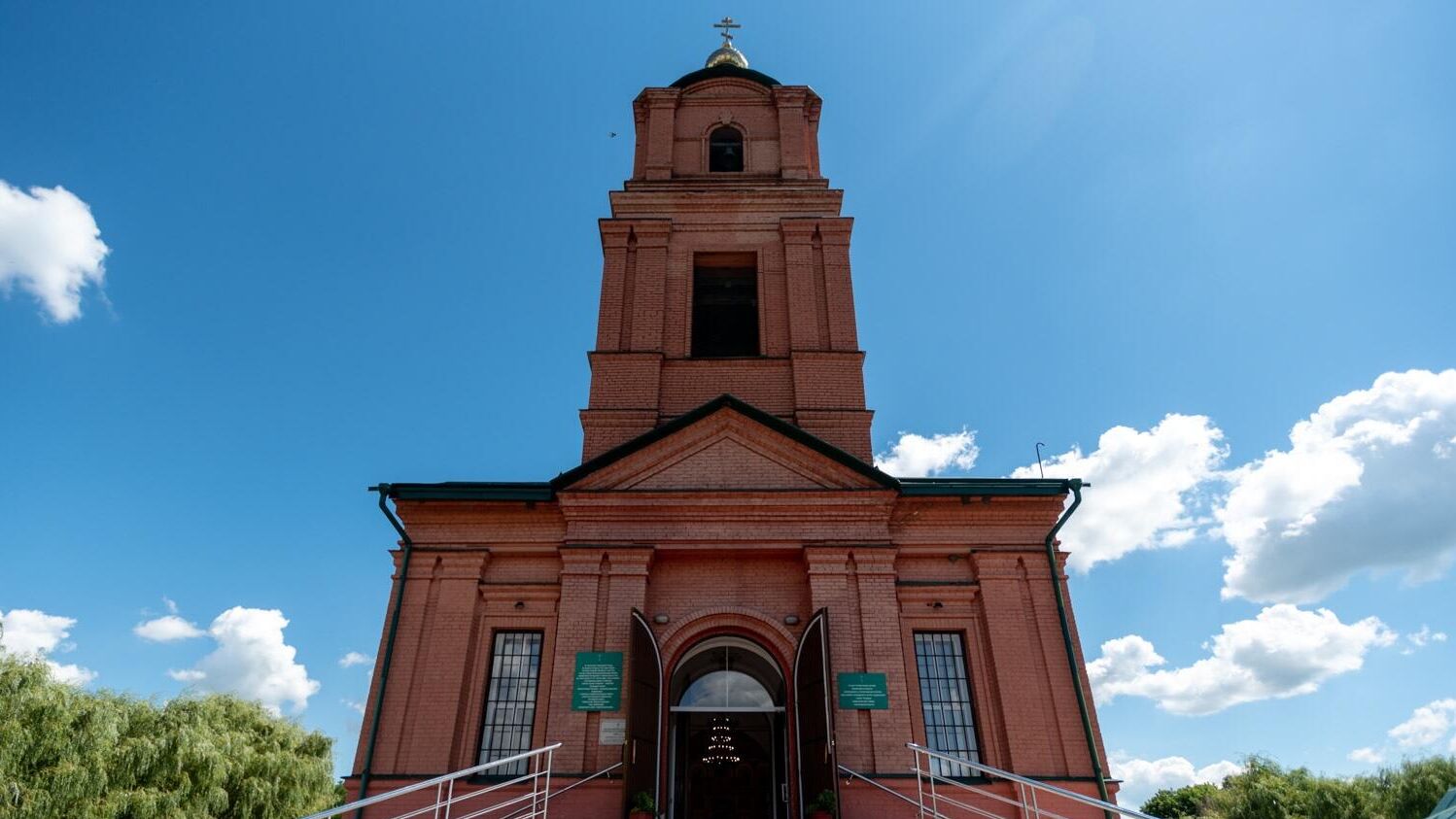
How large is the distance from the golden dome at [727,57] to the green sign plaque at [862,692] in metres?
15.6

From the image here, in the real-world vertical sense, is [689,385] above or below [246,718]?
above

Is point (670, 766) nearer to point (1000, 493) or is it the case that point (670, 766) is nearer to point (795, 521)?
point (795, 521)

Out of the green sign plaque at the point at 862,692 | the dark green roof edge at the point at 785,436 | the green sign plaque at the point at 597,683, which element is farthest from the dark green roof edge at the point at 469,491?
the green sign plaque at the point at 862,692

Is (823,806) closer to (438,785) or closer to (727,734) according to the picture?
(727,734)

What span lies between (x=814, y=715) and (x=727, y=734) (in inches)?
132

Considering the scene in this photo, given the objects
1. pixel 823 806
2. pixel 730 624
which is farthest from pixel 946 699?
pixel 730 624

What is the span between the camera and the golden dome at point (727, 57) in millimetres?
20047

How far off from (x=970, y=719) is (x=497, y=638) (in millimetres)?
7084

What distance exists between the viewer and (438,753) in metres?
10.6

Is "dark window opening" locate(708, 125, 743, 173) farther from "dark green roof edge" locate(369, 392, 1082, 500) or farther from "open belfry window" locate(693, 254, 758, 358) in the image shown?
"dark green roof edge" locate(369, 392, 1082, 500)

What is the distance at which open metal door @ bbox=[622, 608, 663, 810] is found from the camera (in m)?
9.52

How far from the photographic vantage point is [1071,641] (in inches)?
451

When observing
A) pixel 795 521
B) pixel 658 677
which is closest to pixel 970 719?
pixel 795 521

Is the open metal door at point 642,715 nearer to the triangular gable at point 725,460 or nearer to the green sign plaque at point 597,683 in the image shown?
the green sign plaque at point 597,683
